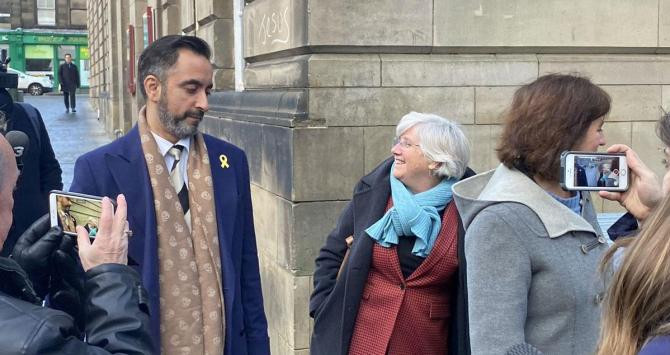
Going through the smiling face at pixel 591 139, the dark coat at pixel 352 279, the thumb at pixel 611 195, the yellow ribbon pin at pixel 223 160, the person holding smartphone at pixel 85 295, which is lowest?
the dark coat at pixel 352 279

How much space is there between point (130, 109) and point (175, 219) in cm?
1464

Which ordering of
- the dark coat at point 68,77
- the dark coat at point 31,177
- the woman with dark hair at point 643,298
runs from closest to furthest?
the woman with dark hair at point 643,298
the dark coat at point 31,177
the dark coat at point 68,77

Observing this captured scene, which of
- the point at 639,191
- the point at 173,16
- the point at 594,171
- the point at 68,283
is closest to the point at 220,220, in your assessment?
the point at 68,283

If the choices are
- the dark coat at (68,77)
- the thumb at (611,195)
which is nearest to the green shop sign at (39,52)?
the dark coat at (68,77)

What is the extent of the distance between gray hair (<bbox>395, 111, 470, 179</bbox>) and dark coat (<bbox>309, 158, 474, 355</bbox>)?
15cm

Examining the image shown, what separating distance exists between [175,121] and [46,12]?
Answer: 52.5 metres

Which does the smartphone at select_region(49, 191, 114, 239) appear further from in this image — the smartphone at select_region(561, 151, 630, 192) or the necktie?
the smartphone at select_region(561, 151, 630, 192)

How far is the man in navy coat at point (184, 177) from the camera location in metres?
2.75

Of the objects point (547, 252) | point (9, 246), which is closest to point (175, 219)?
point (547, 252)

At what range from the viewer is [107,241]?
2.04 meters

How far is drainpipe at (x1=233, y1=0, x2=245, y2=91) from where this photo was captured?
272 inches

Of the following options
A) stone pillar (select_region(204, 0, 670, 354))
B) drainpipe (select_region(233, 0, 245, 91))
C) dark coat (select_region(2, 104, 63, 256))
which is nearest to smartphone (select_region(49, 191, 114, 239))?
dark coat (select_region(2, 104, 63, 256))

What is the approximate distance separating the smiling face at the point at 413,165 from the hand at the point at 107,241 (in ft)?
4.53

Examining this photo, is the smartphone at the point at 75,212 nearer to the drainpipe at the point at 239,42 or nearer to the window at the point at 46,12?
the drainpipe at the point at 239,42
